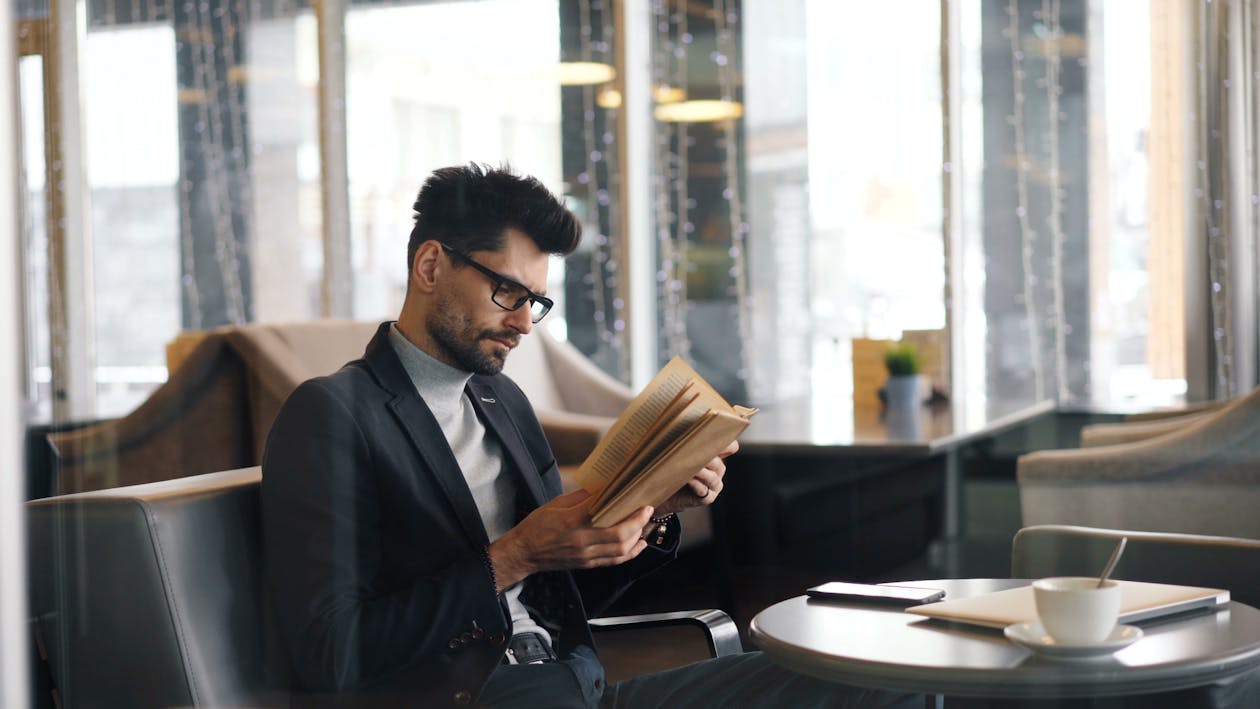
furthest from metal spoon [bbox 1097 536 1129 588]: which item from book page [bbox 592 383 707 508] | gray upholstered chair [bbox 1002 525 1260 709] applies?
book page [bbox 592 383 707 508]

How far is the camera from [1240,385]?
4.31ft

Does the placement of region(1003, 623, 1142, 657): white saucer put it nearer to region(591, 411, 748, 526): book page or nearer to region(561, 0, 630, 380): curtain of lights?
region(591, 411, 748, 526): book page

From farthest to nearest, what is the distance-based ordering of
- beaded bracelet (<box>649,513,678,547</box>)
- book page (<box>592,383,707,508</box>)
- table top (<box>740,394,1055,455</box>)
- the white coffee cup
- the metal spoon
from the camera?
table top (<box>740,394,1055,455</box>) → beaded bracelet (<box>649,513,678,547</box>) → the metal spoon → book page (<box>592,383,707,508</box>) → the white coffee cup

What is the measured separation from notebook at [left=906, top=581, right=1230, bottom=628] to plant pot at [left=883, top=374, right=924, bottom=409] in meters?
0.31

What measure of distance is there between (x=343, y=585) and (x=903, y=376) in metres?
Answer: 0.71

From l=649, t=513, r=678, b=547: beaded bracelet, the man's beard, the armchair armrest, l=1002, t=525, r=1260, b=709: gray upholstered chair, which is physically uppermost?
the man's beard

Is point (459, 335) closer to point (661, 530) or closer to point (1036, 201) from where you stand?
point (661, 530)

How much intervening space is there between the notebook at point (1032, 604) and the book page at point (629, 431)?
12.6 inches

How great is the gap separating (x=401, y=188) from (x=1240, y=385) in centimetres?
97

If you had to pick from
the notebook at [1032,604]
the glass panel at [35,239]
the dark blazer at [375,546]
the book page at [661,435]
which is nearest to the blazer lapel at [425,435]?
the dark blazer at [375,546]

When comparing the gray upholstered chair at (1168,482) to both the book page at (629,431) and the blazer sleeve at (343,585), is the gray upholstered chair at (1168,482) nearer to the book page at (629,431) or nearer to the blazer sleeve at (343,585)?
the book page at (629,431)

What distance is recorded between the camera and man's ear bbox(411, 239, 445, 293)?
1.28 m

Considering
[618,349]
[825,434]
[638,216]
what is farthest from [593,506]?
[638,216]

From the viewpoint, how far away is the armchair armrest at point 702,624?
4.24ft
